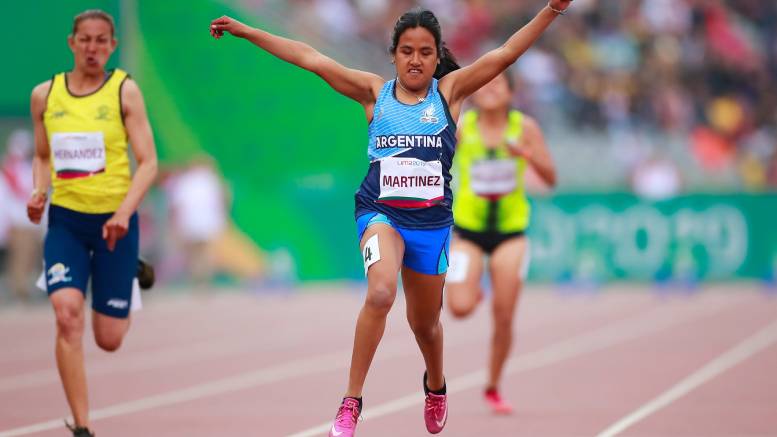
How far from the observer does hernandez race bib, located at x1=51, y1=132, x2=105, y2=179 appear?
8.45m

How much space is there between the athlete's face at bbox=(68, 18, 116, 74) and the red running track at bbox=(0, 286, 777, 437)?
2.25 m

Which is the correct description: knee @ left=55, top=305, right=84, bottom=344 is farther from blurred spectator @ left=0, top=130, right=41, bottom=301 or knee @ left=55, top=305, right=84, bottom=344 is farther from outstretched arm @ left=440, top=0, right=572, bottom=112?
blurred spectator @ left=0, top=130, right=41, bottom=301

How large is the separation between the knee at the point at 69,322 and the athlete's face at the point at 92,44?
1.40m

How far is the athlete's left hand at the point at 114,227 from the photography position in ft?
27.0

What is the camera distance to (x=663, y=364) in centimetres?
1336

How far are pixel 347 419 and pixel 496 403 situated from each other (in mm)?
2847

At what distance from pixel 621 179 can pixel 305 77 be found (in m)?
5.84

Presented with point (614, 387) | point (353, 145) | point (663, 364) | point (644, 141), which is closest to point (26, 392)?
point (614, 387)

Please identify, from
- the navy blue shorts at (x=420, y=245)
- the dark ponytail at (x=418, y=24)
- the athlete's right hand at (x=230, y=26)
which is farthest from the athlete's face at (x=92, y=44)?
the navy blue shorts at (x=420, y=245)

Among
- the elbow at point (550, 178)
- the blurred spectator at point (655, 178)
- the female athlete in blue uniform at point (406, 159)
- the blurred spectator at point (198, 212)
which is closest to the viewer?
the female athlete in blue uniform at point (406, 159)

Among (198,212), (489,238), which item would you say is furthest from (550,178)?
(198,212)

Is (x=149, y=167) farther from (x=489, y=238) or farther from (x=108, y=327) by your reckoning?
(x=489, y=238)

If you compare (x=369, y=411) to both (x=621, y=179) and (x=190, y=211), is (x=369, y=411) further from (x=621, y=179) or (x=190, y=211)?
(x=621, y=179)

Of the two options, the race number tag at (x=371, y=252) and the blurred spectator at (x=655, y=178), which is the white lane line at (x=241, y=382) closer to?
the race number tag at (x=371, y=252)
